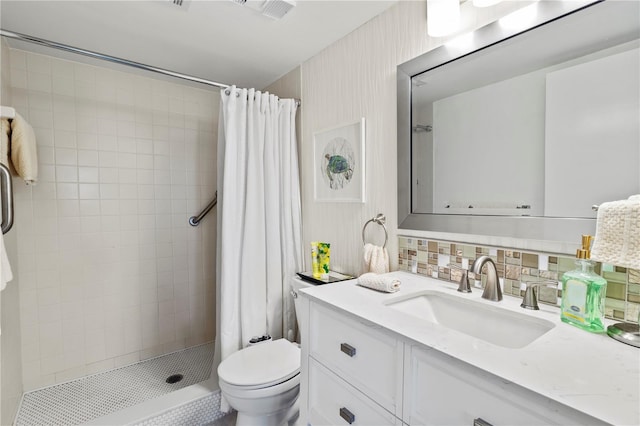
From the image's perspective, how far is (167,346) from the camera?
95.1 inches

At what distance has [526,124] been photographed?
1012 mm

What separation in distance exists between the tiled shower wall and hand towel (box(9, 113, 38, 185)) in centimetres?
53

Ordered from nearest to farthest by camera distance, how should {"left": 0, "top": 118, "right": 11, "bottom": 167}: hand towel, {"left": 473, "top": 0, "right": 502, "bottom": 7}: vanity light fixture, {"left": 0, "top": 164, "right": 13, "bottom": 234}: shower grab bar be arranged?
{"left": 473, "top": 0, "right": 502, "bottom": 7}: vanity light fixture
{"left": 0, "top": 164, "right": 13, "bottom": 234}: shower grab bar
{"left": 0, "top": 118, "right": 11, "bottom": 167}: hand towel

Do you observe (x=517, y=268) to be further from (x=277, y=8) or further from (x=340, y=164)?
(x=277, y=8)

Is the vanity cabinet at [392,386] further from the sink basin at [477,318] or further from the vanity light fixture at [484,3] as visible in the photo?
the vanity light fixture at [484,3]

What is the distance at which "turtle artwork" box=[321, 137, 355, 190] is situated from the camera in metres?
1.71

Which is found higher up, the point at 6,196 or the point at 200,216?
the point at 6,196

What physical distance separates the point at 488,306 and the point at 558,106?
25.6 inches

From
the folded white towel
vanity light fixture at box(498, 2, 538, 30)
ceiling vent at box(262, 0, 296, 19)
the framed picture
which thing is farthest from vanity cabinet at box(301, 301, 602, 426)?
ceiling vent at box(262, 0, 296, 19)

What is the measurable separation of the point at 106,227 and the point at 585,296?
8.45 ft

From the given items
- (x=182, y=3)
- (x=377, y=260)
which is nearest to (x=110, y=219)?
(x=182, y=3)

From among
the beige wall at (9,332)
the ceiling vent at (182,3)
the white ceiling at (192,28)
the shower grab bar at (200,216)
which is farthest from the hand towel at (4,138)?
the shower grab bar at (200,216)

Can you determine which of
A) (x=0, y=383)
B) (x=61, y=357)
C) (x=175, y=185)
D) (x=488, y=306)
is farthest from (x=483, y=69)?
(x=61, y=357)

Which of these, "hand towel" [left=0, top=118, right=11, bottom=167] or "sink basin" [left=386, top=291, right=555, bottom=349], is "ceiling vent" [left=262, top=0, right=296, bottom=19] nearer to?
"hand towel" [left=0, top=118, right=11, bottom=167]
